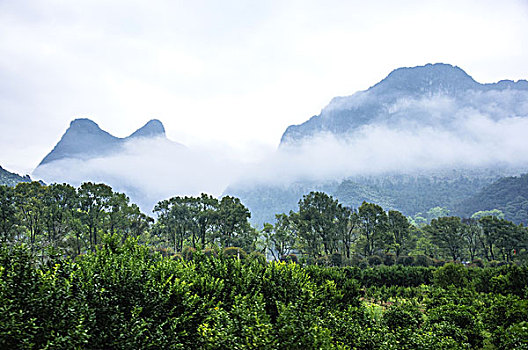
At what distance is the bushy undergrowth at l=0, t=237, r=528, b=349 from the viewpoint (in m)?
4.37

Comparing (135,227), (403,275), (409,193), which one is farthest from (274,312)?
(409,193)

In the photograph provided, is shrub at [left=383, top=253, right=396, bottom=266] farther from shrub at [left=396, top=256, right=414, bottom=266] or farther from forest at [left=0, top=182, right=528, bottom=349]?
forest at [left=0, top=182, right=528, bottom=349]

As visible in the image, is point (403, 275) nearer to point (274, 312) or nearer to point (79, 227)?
point (274, 312)

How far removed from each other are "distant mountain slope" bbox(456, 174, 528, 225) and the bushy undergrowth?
108 meters

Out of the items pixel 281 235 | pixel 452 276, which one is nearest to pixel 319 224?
pixel 281 235

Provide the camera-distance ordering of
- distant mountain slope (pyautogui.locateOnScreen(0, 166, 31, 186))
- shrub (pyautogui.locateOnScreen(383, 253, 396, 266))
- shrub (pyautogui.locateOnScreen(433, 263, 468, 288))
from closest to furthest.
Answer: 1. shrub (pyautogui.locateOnScreen(433, 263, 468, 288))
2. shrub (pyautogui.locateOnScreen(383, 253, 396, 266))
3. distant mountain slope (pyautogui.locateOnScreen(0, 166, 31, 186))

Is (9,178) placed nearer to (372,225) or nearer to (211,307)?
(372,225)

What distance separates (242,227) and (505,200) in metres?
114

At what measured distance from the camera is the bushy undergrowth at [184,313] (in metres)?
4.37

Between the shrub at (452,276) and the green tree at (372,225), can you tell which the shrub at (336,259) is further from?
the shrub at (452,276)

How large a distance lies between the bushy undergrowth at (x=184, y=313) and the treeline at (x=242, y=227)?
20738mm

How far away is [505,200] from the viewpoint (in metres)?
106

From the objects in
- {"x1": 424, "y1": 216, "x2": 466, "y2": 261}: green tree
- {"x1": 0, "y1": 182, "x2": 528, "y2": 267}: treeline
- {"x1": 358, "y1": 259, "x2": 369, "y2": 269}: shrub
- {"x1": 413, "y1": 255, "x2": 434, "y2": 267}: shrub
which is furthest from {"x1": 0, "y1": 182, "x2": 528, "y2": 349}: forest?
{"x1": 424, "y1": 216, "x2": 466, "y2": 261}: green tree

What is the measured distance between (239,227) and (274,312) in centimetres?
2917
